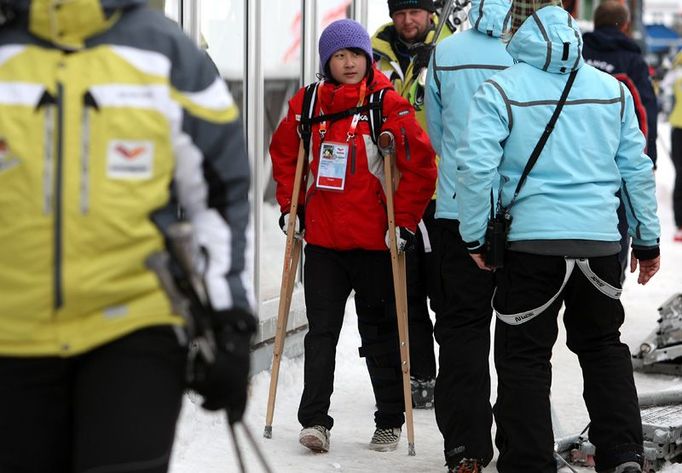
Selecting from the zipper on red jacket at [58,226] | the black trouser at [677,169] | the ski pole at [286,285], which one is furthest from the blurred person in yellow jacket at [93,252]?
the black trouser at [677,169]

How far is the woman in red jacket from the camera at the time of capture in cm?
619

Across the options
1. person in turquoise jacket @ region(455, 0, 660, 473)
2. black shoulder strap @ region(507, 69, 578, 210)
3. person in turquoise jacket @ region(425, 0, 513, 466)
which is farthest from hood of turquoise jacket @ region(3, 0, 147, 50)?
person in turquoise jacket @ region(425, 0, 513, 466)

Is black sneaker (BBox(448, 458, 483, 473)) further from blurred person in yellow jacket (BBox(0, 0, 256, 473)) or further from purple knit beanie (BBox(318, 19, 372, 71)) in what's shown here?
blurred person in yellow jacket (BBox(0, 0, 256, 473))

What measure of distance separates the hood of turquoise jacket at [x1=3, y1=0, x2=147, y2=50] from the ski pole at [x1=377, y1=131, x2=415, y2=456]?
3198 millimetres

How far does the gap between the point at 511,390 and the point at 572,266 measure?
50cm

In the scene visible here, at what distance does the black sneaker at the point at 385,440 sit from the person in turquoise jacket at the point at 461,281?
0.66m

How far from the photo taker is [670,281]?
1231 cm

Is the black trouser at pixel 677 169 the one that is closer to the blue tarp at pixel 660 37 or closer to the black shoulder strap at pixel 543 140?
the black shoulder strap at pixel 543 140

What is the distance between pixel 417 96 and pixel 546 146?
213 centimetres

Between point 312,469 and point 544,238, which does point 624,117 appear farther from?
point 312,469

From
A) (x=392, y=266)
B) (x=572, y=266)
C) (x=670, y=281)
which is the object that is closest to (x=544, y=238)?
(x=572, y=266)

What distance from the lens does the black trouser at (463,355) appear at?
18.8 ft

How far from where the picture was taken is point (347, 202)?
6.21 m

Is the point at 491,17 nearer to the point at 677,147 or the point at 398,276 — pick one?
the point at 398,276
